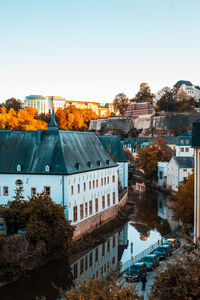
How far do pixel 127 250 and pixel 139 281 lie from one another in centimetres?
965

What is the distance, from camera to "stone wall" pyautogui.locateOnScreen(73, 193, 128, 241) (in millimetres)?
33719

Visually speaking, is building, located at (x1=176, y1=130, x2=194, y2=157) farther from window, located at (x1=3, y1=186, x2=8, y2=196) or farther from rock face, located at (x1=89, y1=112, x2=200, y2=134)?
rock face, located at (x1=89, y1=112, x2=200, y2=134)

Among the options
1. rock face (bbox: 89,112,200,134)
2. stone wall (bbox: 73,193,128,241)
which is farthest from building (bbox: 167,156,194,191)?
rock face (bbox: 89,112,200,134)

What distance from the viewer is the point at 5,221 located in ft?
97.0

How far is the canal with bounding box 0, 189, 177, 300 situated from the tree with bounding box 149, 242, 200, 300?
9.41 feet

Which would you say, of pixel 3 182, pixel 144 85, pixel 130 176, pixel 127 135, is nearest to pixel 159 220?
pixel 3 182

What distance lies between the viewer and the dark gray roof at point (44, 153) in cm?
3381

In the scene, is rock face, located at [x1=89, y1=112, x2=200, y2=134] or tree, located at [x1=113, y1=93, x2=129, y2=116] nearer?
rock face, located at [x1=89, y1=112, x2=200, y2=134]

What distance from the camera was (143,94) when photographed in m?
149

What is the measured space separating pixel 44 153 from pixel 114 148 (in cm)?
2360

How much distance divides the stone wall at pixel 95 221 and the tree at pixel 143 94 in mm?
106189

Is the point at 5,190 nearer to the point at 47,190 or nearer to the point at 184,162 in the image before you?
the point at 47,190

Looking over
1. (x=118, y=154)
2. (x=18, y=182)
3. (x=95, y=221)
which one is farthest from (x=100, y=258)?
(x=118, y=154)

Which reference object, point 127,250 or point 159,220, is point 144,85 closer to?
point 159,220
